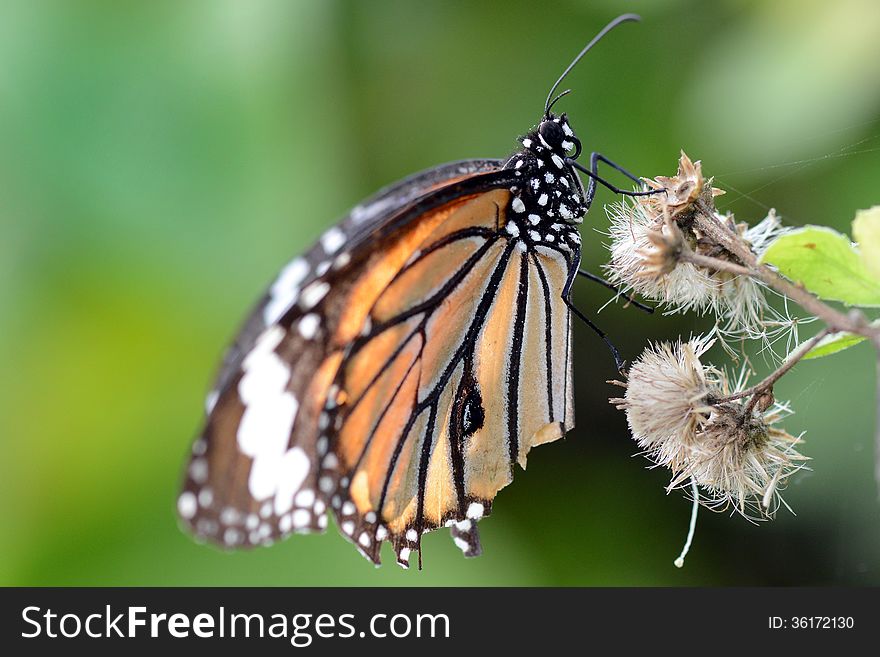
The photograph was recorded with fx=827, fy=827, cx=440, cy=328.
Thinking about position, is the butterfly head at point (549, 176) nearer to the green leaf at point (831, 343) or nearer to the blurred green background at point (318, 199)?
the blurred green background at point (318, 199)

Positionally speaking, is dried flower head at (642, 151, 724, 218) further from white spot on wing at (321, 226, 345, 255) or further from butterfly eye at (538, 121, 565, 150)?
white spot on wing at (321, 226, 345, 255)

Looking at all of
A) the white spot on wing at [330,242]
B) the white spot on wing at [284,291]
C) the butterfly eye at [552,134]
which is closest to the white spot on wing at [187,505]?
the white spot on wing at [284,291]

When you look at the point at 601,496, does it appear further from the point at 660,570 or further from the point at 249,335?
the point at 249,335

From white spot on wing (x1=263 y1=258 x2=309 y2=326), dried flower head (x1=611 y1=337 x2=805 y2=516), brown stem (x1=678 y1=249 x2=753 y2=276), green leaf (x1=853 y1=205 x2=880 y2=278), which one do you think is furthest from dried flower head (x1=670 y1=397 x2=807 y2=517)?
white spot on wing (x1=263 y1=258 x2=309 y2=326)

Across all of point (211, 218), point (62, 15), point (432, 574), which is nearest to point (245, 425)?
point (432, 574)

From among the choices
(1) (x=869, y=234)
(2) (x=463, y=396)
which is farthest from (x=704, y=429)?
(2) (x=463, y=396)

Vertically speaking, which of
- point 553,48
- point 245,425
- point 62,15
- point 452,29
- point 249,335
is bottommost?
point 245,425
